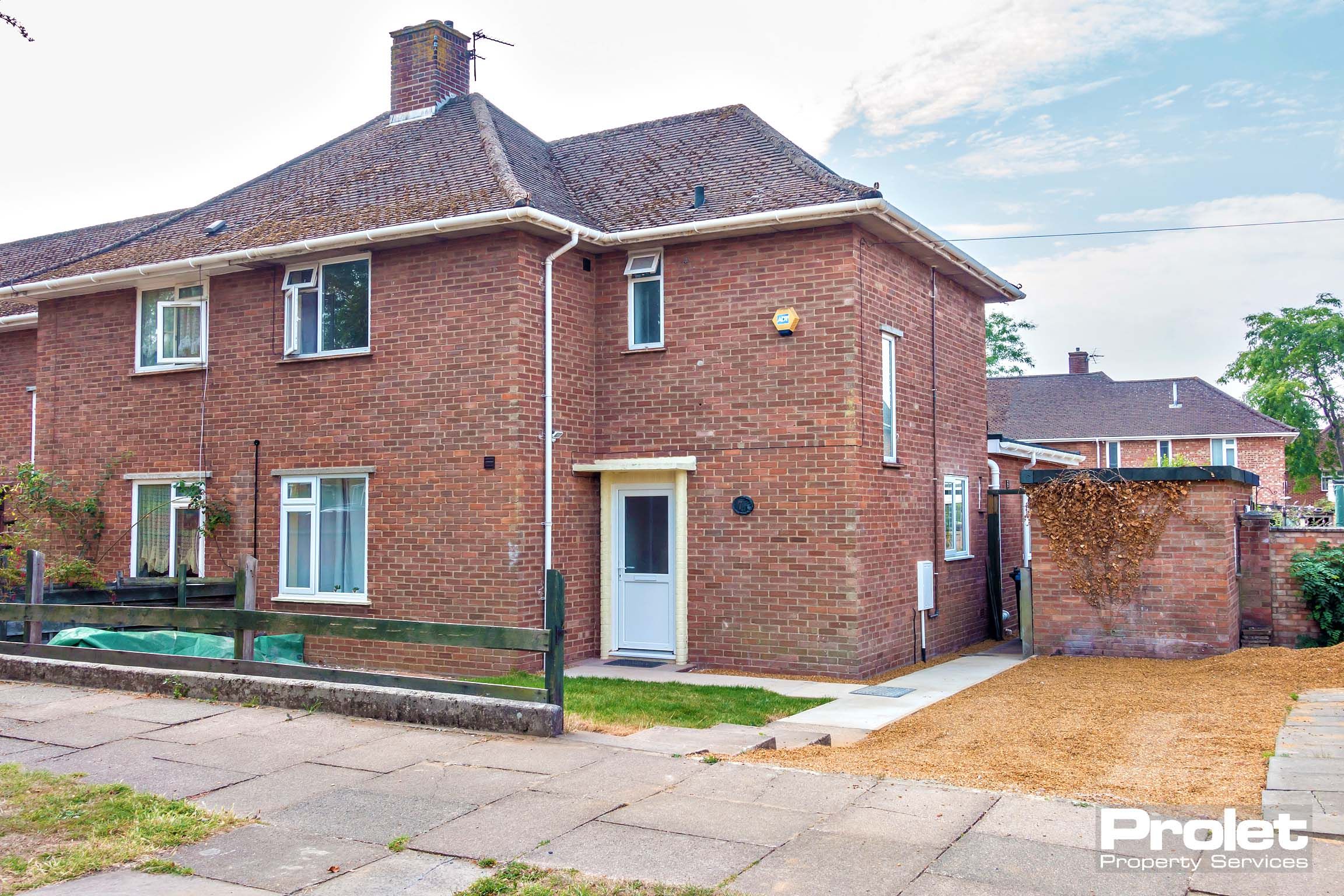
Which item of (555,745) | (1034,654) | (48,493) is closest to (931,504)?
(1034,654)

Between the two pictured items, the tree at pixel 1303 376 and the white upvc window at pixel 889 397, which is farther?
the tree at pixel 1303 376

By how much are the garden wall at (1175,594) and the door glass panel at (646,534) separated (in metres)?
4.40

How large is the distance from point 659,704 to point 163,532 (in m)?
8.48

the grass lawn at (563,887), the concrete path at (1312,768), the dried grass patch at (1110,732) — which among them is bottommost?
the dried grass patch at (1110,732)

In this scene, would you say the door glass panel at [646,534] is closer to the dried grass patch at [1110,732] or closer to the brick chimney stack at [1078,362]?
the dried grass patch at [1110,732]

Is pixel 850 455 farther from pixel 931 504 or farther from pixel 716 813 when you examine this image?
pixel 716 813

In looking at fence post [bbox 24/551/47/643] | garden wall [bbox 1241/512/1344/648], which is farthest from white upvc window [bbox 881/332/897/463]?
fence post [bbox 24/551/47/643]

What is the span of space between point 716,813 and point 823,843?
72cm

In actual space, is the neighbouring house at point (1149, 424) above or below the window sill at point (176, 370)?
above

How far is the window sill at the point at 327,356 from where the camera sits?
43.6 feet

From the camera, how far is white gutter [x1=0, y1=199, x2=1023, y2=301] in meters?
11.9

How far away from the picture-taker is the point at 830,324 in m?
12.3

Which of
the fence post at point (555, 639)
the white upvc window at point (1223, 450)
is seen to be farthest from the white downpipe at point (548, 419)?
the white upvc window at point (1223, 450)

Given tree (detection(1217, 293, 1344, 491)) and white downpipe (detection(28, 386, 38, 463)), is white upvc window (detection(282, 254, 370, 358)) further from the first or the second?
tree (detection(1217, 293, 1344, 491))
